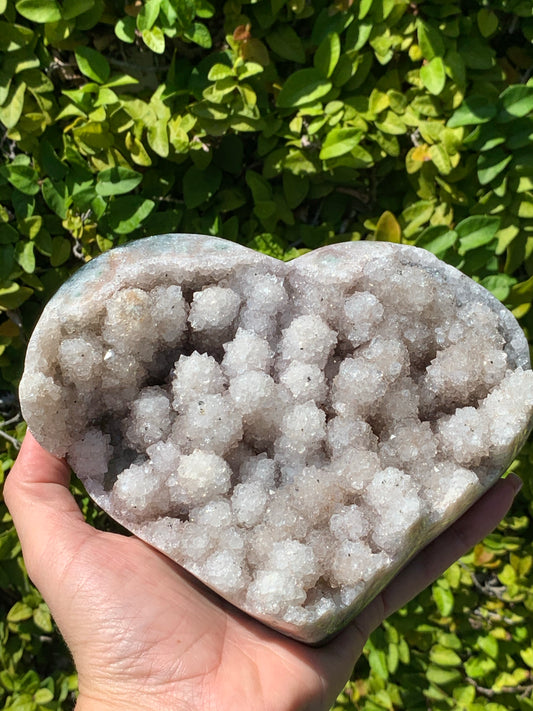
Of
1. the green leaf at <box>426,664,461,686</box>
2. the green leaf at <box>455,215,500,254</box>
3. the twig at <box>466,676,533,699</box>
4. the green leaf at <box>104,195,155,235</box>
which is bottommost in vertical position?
the twig at <box>466,676,533,699</box>

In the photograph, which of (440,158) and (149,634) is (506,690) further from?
(440,158)

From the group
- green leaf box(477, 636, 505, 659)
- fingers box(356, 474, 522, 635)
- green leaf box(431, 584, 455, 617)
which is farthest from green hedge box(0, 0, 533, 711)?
green leaf box(477, 636, 505, 659)

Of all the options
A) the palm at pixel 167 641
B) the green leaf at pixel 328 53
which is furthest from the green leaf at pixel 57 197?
the palm at pixel 167 641

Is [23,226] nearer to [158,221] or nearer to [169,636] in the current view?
[158,221]

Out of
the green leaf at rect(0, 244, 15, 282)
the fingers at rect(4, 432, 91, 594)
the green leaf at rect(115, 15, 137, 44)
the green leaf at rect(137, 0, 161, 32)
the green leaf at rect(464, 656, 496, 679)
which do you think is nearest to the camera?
the fingers at rect(4, 432, 91, 594)

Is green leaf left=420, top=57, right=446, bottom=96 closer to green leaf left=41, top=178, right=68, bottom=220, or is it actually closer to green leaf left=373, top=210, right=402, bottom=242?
green leaf left=373, top=210, right=402, bottom=242

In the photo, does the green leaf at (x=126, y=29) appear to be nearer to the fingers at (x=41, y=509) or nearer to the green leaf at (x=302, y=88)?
the green leaf at (x=302, y=88)
